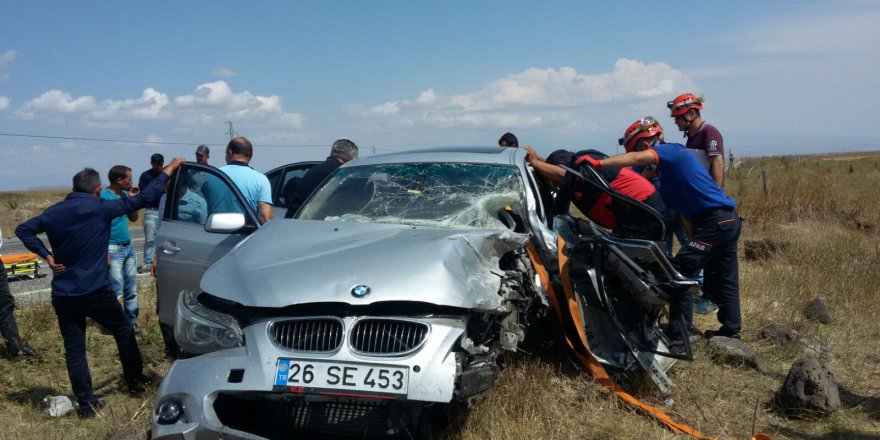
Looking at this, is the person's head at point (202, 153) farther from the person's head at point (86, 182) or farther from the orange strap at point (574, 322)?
the orange strap at point (574, 322)

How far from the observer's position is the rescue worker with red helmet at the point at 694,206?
5.73 m

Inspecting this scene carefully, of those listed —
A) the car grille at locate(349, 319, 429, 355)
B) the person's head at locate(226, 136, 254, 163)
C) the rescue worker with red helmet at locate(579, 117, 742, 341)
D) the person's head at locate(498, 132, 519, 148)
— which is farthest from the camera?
the person's head at locate(498, 132, 519, 148)

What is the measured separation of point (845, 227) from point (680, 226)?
7.64m

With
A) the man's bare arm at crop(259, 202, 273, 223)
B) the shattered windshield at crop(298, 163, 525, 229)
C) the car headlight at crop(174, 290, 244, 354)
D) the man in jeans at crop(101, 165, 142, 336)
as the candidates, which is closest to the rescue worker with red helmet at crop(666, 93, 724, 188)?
the shattered windshield at crop(298, 163, 525, 229)

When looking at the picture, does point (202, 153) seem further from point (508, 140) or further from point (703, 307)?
point (703, 307)

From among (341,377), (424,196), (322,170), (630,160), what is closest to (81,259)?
(322,170)

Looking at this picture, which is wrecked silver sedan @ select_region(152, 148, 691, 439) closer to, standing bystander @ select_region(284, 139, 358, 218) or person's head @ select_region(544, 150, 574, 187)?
standing bystander @ select_region(284, 139, 358, 218)

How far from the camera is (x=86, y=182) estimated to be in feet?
17.3

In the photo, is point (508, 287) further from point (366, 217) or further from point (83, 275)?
point (83, 275)

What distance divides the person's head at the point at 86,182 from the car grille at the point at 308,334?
2657 mm

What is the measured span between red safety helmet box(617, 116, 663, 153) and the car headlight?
385 cm

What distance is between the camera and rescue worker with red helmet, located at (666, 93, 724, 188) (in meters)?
6.99

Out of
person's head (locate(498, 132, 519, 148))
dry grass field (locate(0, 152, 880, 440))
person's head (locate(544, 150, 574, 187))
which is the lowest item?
dry grass field (locate(0, 152, 880, 440))

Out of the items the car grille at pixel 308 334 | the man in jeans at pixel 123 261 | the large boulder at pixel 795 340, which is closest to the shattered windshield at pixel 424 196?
the car grille at pixel 308 334
